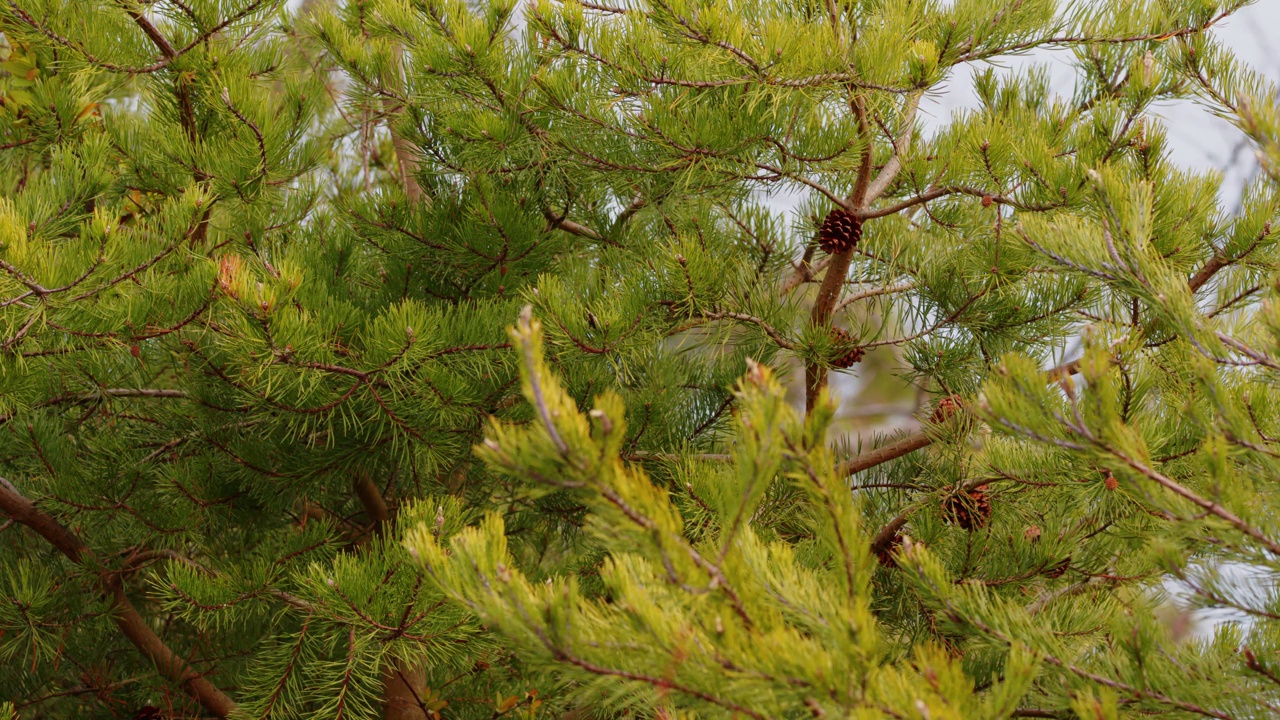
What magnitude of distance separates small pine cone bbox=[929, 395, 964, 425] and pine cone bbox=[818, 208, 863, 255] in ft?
0.90

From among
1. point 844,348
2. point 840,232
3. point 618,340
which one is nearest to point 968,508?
point 844,348

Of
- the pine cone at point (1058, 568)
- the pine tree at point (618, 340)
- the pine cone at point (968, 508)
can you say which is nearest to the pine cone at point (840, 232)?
the pine tree at point (618, 340)

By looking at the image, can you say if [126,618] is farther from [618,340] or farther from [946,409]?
[946,409]

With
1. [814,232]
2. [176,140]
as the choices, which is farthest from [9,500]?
[814,232]

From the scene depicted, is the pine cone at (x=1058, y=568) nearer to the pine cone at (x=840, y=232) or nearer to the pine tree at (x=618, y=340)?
the pine tree at (x=618, y=340)

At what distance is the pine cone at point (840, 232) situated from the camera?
5.04 feet

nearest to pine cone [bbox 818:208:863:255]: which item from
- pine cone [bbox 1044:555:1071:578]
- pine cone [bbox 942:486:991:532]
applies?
pine cone [bbox 942:486:991:532]

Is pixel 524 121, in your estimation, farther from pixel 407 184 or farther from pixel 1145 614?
pixel 1145 614

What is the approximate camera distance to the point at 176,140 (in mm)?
1594

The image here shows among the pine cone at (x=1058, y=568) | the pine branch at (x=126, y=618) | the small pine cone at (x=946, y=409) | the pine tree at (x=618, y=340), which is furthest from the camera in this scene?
the pine branch at (x=126, y=618)

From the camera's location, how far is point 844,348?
1584mm

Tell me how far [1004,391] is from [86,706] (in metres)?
1.74

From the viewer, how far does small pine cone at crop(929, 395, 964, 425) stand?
1530mm

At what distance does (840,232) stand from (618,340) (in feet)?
1.24
